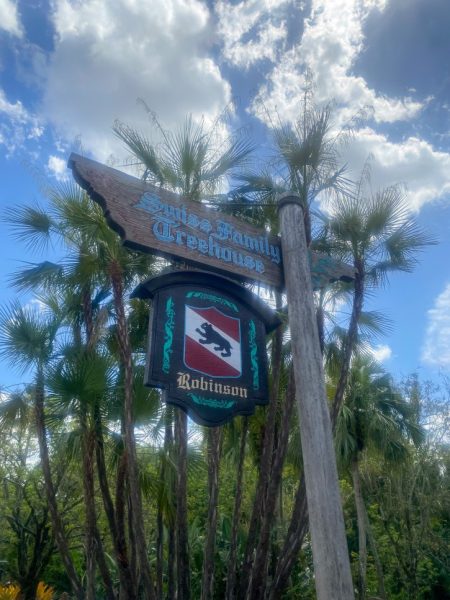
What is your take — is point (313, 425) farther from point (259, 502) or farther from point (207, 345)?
point (259, 502)

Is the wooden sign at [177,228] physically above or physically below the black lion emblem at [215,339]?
above

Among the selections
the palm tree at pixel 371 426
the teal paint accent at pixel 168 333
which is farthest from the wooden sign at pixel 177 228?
the palm tree at pixel 371 426

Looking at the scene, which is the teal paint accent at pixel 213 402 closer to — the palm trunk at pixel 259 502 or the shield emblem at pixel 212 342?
the shield emblem at pixel 212 342

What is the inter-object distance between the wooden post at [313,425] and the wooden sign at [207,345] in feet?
0.74

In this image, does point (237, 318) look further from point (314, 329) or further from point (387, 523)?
point (387, 523)

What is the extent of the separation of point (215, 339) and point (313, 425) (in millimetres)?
736

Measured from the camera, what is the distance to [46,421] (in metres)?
6.45

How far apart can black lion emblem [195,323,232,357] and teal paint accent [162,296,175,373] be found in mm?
155

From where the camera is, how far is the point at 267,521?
17.3 feet

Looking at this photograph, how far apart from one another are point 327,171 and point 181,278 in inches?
104

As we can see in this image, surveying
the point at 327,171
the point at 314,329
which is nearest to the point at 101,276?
the point at 327,171

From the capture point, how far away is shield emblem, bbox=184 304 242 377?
105 inches

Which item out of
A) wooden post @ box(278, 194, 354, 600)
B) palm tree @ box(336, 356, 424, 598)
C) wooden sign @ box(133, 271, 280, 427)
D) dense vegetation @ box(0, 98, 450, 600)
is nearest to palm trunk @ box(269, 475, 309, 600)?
dense vegetation @ box(0, 98, 450, 600)

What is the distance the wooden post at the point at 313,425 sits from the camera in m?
2.45
